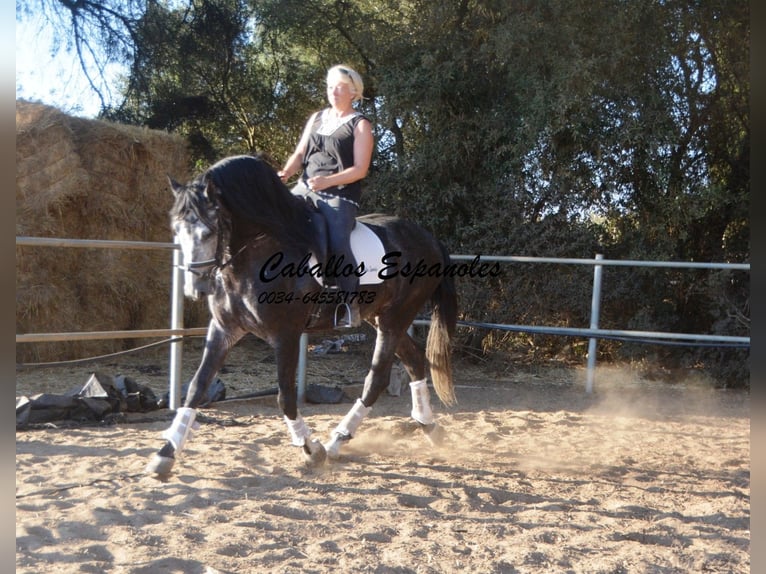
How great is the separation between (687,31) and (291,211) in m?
5.28

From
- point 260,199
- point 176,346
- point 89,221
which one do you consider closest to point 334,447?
point 260,199

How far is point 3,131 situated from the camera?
3.84 feet

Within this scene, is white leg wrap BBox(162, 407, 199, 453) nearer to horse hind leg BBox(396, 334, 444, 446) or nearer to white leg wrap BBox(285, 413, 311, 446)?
white leg wrap BBox(285, 413, 311, 446)

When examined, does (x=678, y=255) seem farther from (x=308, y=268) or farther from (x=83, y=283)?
(x=83, y=283)

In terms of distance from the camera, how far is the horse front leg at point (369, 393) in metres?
3.63

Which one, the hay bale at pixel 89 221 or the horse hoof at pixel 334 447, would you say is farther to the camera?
the hay bale at pixel 89 221

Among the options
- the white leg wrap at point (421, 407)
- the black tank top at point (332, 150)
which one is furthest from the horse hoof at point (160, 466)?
the black tank top at point (332, 150)

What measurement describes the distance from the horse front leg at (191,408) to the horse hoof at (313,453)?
57cm

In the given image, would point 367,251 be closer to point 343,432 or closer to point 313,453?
point 343,432

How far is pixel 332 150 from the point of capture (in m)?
3.58

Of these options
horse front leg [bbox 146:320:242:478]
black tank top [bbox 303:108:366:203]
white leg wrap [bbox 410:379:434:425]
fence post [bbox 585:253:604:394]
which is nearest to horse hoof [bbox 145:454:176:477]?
horse front leg [bbox 146:320:242:478]

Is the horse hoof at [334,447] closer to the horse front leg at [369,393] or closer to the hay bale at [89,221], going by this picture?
the horse front leg at [369,393]

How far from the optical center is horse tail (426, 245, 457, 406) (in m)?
4.29

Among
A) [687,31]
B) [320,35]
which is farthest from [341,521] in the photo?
[320,35]
